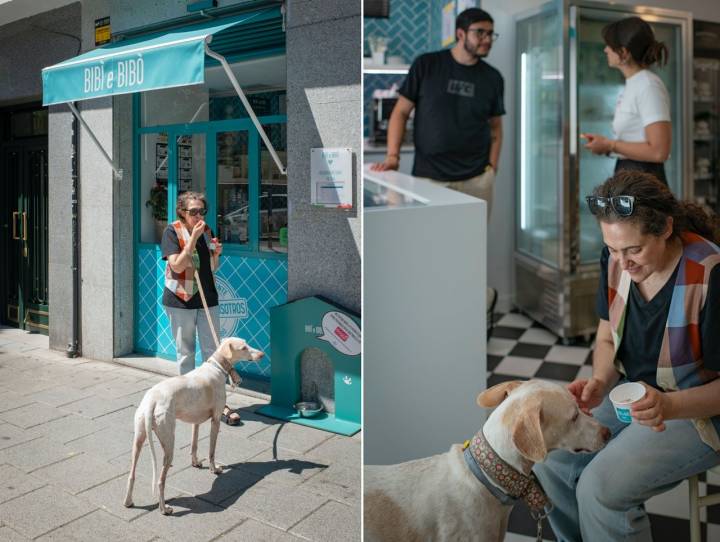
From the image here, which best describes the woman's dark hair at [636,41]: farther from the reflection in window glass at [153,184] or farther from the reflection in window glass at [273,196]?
the reflection in window glass at [153,184]

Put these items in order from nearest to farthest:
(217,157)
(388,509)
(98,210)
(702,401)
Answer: (702,401)
(388,509)
(217,157)
(98,210)

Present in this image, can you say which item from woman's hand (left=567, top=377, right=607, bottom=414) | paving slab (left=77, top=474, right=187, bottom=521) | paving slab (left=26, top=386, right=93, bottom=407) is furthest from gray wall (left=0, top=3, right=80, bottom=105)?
woman's hand (left=567, top=377, right=607, bottom=414)

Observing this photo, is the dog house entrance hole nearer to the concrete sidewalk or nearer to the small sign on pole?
the concrete sidewalk

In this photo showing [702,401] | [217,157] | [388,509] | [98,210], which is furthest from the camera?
[98,210]

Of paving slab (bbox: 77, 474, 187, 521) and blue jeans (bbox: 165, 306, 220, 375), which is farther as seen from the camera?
paving slab (bbox: 77, 474, 187, 521)

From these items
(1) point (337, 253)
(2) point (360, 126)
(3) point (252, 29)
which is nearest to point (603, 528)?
(1) point (337, 253)

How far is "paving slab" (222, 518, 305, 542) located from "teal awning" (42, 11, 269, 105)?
997mm

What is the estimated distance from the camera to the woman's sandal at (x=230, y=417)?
58.2 inches

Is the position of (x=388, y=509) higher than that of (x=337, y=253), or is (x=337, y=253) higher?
(x=337, y=253)

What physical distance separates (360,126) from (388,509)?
0.76m

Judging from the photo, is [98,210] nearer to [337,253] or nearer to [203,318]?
[203,318]

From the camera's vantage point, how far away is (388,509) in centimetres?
108

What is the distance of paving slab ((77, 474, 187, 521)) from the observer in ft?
4.93

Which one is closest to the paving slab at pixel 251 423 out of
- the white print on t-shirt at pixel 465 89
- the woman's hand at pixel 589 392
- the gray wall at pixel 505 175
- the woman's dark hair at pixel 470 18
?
the woman's hand at pixel 589 392
